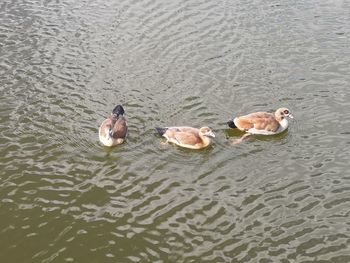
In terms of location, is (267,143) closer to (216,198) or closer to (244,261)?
(216,198)

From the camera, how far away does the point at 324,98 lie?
16.9 m

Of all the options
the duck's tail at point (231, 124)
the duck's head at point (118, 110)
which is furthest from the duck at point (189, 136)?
the duck's head at point (118, 110)

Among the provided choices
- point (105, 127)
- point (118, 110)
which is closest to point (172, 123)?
point (118, 110)

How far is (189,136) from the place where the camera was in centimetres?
1454

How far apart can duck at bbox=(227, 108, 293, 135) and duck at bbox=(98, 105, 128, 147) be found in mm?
3176

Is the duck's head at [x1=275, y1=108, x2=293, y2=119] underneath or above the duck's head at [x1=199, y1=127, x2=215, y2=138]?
above

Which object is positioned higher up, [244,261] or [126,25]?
[126,25]

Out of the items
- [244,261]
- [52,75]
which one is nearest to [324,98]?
[244,261]

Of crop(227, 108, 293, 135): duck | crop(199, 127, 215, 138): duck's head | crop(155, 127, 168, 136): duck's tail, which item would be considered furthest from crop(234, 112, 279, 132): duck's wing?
crop(155, 127, 168, 136): duck's tail

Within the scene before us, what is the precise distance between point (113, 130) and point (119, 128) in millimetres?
304

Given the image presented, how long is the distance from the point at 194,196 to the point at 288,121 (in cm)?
496

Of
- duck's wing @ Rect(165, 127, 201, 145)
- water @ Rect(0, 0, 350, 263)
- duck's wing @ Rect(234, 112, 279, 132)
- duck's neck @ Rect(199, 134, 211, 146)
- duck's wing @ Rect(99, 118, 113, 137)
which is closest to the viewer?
water @ Rect(0, 0, 350, 263)

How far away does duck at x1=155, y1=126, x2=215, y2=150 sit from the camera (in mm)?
14523

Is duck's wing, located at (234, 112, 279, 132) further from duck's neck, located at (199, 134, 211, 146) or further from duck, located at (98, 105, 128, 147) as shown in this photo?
duck, located at (98, 105, 128, 147)
